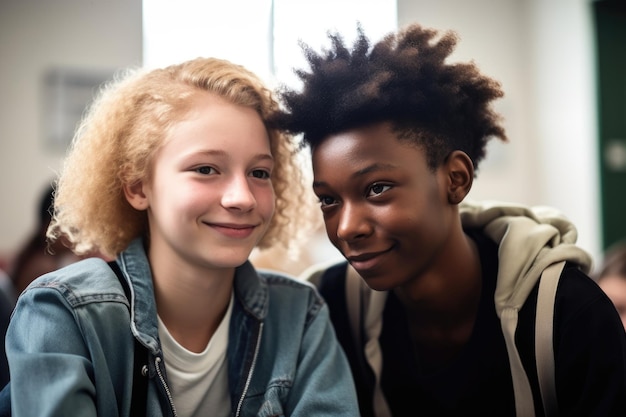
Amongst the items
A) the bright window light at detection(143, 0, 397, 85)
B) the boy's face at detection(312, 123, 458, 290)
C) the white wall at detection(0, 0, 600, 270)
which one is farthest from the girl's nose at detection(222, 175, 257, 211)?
the white wall at detection(0, 0, 600, 270)

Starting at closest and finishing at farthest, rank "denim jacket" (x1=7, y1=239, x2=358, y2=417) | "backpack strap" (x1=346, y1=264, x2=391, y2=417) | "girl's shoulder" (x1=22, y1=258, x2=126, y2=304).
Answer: "denim jacket" (x1=7, y1=239, x2=358, y2=417) < "girl's shoulder" (x1=22, y1=258, x2=126, y2=304) < "backpack strap" (x1=346, y1=264, x2=391, y2=417)

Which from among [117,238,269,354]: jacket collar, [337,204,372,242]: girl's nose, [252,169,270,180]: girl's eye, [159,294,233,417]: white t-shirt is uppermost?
[252,169,270,180]: girl's eye

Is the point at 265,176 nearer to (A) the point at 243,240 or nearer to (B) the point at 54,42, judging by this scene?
(A) the point at 243,240

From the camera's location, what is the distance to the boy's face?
1294mm

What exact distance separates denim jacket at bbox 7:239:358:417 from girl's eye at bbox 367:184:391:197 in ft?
0.99

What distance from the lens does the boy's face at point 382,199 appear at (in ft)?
4.25

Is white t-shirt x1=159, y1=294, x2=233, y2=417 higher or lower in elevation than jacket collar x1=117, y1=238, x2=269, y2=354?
lower

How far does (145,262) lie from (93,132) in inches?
13.3

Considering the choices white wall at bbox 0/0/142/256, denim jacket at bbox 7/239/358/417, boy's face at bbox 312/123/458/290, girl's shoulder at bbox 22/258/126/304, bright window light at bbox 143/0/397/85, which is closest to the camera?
denim jacket at bbox 7/239/358/417

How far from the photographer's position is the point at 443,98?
134 centimetres

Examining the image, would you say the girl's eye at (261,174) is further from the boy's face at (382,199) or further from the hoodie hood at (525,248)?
the hoodie hood at (525,248)

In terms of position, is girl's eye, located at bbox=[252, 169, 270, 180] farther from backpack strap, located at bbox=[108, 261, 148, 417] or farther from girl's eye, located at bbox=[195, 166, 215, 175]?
backpack strap, located at bbox=[108, 261, 148, 417]

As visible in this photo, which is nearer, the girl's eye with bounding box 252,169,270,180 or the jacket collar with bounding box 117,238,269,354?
the jacket collar with bounding box 117,238,269,354

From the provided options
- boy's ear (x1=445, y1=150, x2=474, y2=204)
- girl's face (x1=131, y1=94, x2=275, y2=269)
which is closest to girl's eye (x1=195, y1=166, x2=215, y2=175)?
girl's face (x1=131, y1=94, x2=275, y2=269)
